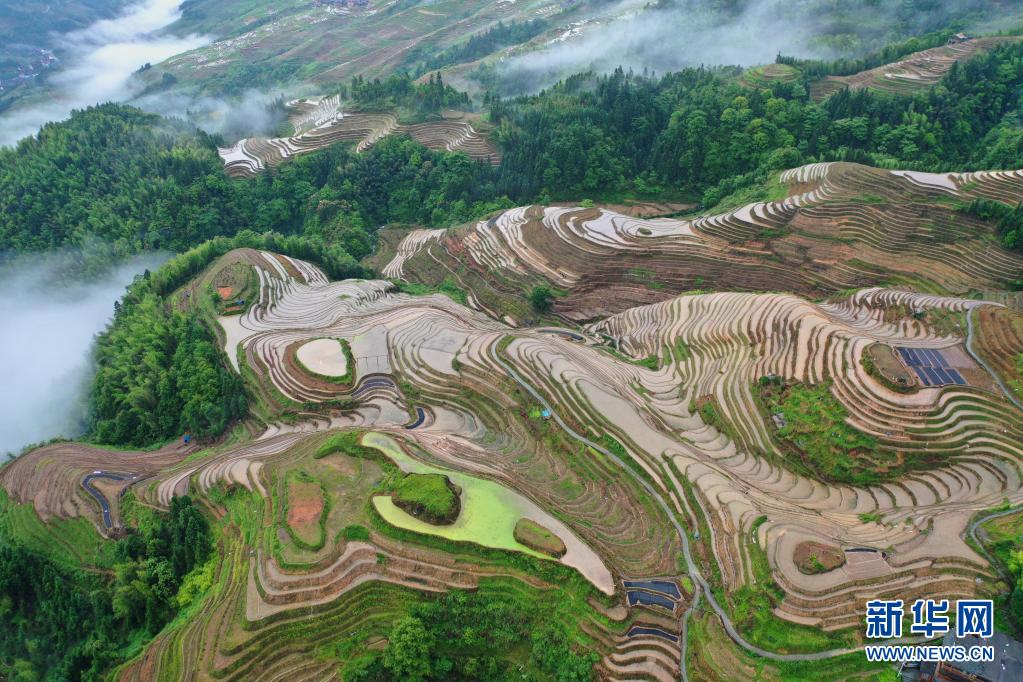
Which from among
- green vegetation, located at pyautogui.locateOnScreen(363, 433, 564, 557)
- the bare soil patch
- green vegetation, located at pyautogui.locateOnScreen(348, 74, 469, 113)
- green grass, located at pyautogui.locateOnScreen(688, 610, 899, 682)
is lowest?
green grass, located at pyautogui.locateOnScreen(688, 610, 899, 682)

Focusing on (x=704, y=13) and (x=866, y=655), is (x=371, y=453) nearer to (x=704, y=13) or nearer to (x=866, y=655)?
(x=866, y=655)

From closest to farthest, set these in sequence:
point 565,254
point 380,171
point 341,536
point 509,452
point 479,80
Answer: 1. point 341,536
2. point 509,452
3. point 565,254
4. point 380,171
5. point 479,80

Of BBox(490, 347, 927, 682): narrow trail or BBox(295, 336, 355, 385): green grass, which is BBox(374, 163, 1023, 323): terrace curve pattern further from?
BBox(490, 347, 927, 682): narrow trail

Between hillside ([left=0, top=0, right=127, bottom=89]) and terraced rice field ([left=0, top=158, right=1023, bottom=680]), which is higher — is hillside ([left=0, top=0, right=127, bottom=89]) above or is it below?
above

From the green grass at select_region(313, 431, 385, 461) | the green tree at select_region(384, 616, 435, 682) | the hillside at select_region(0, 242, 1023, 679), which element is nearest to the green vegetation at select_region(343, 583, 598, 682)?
the green tree at select_region(384, 616, 435, 682)

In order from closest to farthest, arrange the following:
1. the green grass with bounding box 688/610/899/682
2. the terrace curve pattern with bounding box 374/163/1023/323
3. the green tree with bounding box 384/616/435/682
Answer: the green grass with bounding box 688/610/899/682 < the green tree with bounding box 384/616/435/682 < the terrace curve pattern with bounding box 374/163/1023/323

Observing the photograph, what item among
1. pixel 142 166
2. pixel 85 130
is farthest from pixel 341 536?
pixel 85 130
